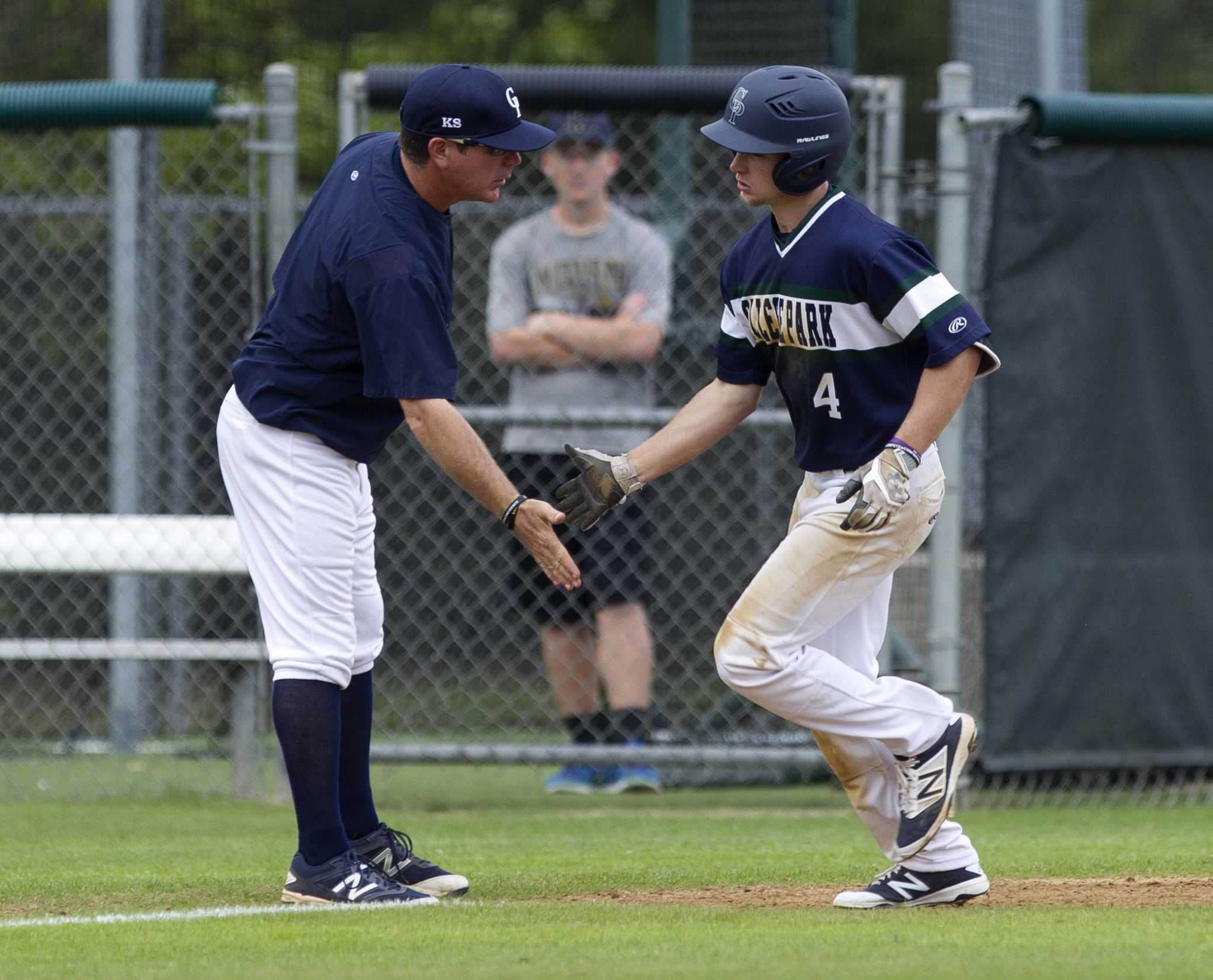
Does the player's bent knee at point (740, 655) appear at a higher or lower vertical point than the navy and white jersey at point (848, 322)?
lower

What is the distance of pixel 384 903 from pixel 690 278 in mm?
3731

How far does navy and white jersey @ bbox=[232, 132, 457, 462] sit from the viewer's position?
4238 millimetres

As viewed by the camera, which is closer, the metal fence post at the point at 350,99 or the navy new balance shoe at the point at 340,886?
the navy new balance shoe at the point at 340,886

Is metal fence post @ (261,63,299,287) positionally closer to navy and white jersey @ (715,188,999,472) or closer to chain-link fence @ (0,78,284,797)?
chain-link fence @ (0,78,284,797)

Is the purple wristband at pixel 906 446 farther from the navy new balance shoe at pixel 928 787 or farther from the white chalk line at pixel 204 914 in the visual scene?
the white chalk line at pixel 204 914

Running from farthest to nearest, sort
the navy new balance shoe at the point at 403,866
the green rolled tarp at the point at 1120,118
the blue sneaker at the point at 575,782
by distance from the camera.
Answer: the blue sneaker at the point at 575,782
the green rolled tarp at the point at 1120,118
the navy new balance shoe at the point at 403,866

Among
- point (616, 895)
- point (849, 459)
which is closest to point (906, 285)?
point (849, 459)

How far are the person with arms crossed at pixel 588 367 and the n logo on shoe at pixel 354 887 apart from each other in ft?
8.06

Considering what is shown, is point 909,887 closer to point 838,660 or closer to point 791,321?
point 838,660

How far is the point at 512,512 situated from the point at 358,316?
60 cm

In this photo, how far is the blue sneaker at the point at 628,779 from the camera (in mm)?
6973

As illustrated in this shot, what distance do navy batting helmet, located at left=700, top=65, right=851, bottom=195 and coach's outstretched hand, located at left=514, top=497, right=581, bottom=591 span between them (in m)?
0.97

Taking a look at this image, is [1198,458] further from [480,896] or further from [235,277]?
[235,277]

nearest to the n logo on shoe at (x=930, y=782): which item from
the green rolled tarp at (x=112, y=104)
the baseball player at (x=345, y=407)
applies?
the baseball player at (x=345, y=407)
